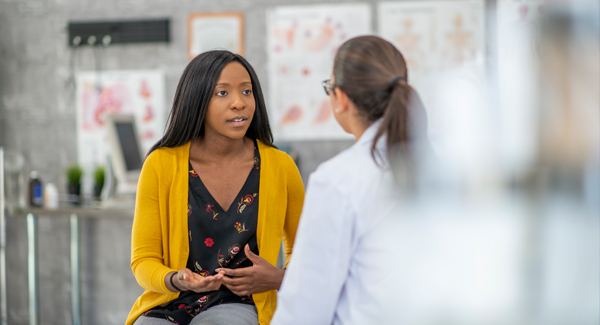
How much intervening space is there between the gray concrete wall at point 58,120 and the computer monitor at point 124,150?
15.8 inches

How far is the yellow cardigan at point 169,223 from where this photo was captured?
3.98 ft

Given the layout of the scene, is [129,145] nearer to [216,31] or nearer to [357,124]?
[216,31]

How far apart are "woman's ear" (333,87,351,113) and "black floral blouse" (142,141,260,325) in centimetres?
47

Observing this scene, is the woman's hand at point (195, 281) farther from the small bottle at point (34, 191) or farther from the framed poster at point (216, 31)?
the framed poster at point (216, 31)

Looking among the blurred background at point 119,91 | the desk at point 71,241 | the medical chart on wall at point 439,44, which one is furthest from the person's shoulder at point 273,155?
the medical chart on wall at point 439,44

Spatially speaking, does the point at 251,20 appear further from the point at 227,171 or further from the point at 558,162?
the point at 558,162

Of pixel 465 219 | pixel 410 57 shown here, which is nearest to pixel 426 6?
pixel 410 57

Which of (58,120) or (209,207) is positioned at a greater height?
(58,120)

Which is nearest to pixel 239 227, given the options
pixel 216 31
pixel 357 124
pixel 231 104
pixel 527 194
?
pixel 231 104

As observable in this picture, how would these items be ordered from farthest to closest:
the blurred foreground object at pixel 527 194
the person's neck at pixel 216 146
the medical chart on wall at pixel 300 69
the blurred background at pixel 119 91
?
the medical chart on wall at pixel 300 69 < the blurred background at pixel 119 91 < the person's neck at pixel 216 146 < the blurred foreground object at pixel 527 194

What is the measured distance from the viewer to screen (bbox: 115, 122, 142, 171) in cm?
262

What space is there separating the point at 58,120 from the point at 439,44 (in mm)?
2383

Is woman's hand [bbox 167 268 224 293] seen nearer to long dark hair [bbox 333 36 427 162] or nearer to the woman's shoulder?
the woman's shoulder

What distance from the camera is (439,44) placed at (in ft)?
9.16
